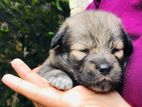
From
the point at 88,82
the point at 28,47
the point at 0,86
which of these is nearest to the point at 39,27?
the point at 28,47

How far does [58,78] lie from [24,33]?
12.3 feet

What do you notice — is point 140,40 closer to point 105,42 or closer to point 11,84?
point 105,42

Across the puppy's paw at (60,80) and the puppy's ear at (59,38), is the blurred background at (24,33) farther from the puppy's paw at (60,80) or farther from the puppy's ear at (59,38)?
the puppy's paw at (60,80)

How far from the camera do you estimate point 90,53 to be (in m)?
4.04

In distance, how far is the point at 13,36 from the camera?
7949mm

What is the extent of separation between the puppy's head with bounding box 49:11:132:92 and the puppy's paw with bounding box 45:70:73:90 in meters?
0.04

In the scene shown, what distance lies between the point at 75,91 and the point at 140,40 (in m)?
0.57

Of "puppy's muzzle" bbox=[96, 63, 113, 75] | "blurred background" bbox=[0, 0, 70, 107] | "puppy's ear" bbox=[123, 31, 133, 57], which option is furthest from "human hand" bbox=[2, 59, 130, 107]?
"blurred background" bbox=[0, 0, 70, 107]

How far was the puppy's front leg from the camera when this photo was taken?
4.07m

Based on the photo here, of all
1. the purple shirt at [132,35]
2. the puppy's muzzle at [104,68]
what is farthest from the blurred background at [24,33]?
the puppy's muzzle at [104,68]

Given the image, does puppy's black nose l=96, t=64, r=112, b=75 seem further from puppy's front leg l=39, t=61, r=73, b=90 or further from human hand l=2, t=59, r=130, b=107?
puppy's front leg l=39, t=61, r=73, b=90

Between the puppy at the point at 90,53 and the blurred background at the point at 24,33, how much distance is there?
3.36 m

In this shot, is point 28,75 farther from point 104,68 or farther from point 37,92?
point 104,68

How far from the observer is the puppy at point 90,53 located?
12.7 feet
